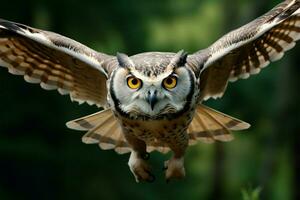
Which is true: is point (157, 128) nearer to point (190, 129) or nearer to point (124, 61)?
point (124, 61)

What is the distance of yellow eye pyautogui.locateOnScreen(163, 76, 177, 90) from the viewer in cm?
697

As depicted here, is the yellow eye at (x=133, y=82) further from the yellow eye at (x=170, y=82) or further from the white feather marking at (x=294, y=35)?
the white feather marking at (x=294, y=35)

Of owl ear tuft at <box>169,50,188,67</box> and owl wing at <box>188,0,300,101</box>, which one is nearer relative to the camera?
owl ear tuft at <box>169,50,188,67</box>

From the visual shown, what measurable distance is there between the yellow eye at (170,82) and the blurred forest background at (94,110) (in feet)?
31.4

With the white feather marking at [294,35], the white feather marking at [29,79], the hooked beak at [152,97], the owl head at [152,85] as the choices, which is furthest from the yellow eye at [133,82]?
the white feather marking at [294,35]

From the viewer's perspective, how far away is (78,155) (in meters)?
19.0

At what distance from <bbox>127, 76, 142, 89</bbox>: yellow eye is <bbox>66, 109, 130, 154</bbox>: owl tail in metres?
1.25

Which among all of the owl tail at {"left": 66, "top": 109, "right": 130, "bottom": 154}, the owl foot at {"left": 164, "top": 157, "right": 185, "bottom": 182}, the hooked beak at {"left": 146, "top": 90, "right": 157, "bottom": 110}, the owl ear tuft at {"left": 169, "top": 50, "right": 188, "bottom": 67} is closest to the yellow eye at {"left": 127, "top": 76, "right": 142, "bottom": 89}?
the hooked beak at {"left": 146, "top": 90, "right": 157, "bottom": 110}

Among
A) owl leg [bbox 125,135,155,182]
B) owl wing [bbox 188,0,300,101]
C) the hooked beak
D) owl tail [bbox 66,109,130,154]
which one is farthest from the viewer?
owl tail [bbox 66,109,130,154]

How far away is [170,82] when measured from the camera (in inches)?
277

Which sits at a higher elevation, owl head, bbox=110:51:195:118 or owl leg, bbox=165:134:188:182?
owl head, bbox=110:51:195:118

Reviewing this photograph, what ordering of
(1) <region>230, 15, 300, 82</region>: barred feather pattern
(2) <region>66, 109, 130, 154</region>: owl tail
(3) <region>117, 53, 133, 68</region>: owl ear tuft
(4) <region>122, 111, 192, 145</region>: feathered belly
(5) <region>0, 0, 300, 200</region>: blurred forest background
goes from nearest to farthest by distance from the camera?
(3) <region>117, 53, 133, 68</region>: owl ear tuft < (4) <region>122, 111, 192, 145</region>: feathered belly < (1) <region>230, 15, 300, 82</region>: barred feather pattern < (2) <region>66, 109, 130, 154</region>: owl tail < (5) <region>0, 0, 300, 200</region>: blurred forest background

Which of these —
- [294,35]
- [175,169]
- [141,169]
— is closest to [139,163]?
[141,169]

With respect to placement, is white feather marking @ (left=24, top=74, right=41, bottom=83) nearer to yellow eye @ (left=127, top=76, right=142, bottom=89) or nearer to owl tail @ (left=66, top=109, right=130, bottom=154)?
owl tail @ (left=66, top=109, right=130, bottom=154)
